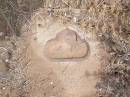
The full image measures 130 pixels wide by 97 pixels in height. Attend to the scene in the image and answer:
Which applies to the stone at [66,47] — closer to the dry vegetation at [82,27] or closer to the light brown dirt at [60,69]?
the light brown dirt at [60,69]

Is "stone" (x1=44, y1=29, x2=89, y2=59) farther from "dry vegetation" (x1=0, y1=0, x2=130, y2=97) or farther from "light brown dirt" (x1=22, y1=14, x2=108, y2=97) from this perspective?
"dry vegetation" (x1=0, y1=0, x2=130, y2=97)

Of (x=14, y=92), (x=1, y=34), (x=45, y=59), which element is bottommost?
(x=14, y=92)

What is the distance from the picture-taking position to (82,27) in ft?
15.6

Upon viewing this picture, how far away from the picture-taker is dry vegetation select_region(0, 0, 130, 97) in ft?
14.2

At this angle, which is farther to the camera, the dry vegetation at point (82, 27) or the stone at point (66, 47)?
the stone at point (66, 47)

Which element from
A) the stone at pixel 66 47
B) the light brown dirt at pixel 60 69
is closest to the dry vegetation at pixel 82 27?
the light brown dirt at pixel 60 69

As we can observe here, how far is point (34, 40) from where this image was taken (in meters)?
4.69

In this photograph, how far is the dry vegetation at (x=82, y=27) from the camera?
14.2 feet

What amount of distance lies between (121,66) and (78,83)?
57 cm

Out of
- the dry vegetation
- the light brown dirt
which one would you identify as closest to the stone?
the light brown dirt

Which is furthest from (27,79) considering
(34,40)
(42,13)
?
(42,13)

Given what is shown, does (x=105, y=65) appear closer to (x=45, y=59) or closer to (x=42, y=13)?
(x=45, y=59)

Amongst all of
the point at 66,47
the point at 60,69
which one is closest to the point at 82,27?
the point at 66,47

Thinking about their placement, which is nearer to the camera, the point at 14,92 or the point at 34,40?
the point at 14,92
